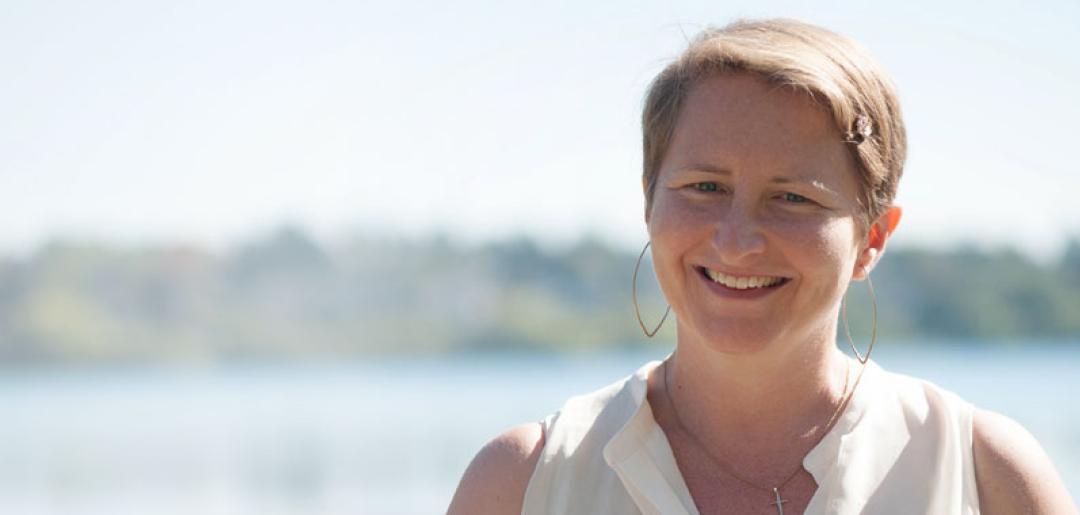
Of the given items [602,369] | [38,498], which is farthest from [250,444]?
[602,369]

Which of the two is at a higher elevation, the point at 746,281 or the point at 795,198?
the point at 795,198

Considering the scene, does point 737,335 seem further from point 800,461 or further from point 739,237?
point 800,461

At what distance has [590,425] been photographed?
2.21 metres

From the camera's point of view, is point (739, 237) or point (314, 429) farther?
point (314, 429)

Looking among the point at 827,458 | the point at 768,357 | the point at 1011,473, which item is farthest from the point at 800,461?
the point at 1011,473

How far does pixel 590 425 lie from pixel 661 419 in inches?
5.1

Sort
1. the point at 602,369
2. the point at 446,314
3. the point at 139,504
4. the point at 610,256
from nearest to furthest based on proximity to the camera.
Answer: the point at 139,504, the point at 602,369, the point at 610,256, the point at 446,314

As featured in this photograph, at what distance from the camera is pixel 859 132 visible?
2047 millimetres

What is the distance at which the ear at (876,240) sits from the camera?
85.2 inches

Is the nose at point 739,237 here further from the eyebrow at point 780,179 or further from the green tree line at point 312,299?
the green tree line at point 312,299

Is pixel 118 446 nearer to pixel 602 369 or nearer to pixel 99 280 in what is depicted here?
pixel 602 369

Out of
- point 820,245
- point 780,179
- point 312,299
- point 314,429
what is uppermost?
point 780,179

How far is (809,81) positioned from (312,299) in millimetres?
41688

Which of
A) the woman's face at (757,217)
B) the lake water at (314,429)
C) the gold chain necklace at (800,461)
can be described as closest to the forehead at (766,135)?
the woman's face at (757,217)
